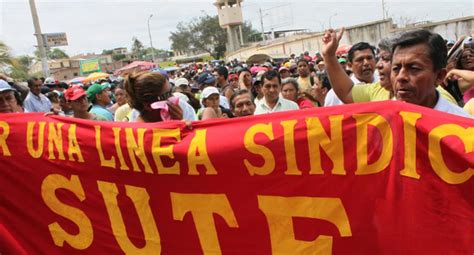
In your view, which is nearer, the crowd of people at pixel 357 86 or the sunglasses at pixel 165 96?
the crowd of people at pixel 357 86

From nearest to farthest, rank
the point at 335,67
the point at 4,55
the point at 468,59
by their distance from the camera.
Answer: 1. the point at 335,67
2. the point at 468,59
3. the point at 4,55

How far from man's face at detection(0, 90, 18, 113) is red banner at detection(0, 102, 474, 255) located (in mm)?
802

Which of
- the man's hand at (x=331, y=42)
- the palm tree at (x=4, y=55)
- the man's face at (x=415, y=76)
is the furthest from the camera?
the palm tree at (x=4, y=55)

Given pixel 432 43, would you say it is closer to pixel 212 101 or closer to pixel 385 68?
pixel 385 68

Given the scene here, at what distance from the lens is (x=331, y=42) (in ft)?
8.11

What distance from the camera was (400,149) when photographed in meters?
1.77

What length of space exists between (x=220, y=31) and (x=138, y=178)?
221 ft

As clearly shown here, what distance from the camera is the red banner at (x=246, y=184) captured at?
171 cm

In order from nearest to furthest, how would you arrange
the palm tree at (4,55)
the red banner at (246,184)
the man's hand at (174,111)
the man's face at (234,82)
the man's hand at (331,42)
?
the red banner at (246,184), the man's hand at (331,42), the man's hand at (174,111), the man's face at (234,82), the palm tree at (4,55)

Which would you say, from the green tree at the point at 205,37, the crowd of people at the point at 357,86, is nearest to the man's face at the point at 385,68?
the crowd of people at the point at 357,86

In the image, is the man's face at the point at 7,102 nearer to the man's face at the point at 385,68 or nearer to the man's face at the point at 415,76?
the man's face at the point at 385,68

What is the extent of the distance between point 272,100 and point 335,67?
6.04 feet

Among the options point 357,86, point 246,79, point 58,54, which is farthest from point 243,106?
point 58,54

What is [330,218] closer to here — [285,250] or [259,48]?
A: [285,250]
